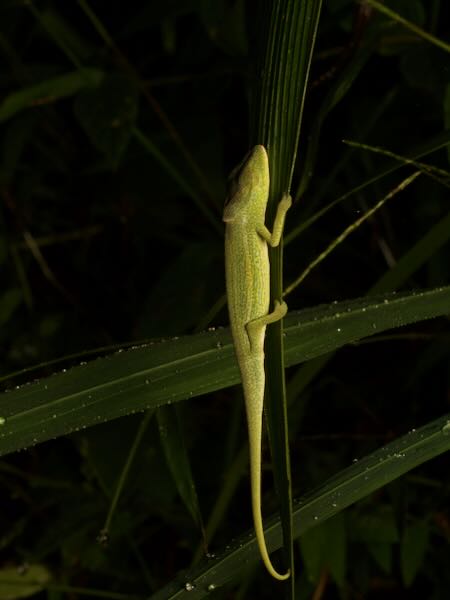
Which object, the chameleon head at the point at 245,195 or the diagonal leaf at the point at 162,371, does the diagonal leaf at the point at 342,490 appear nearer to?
the diagonal leaf at the point at 162,371

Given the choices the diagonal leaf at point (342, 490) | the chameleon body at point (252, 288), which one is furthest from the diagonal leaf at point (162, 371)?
the diagonal leaf at point (342, 490)

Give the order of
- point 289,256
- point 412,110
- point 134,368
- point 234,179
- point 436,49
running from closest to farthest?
1. point 134,368
2. point 234,179
3. point 436,49
4. point 412,110
5. point 289,256

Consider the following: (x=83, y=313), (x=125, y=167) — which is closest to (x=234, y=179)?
(x=125, y=167)

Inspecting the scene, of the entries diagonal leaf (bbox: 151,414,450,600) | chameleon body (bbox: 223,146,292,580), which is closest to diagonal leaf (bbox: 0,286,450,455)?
chameleon body (bbox: 223,146,292,580)

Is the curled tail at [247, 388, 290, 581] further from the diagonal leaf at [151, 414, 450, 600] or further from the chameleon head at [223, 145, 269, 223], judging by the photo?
the chameleon head at [223, 145, 269, 223]

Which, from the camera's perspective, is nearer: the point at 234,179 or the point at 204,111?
the point at 234,179

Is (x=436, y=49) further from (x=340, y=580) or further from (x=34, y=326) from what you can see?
(x=34, y=326)
